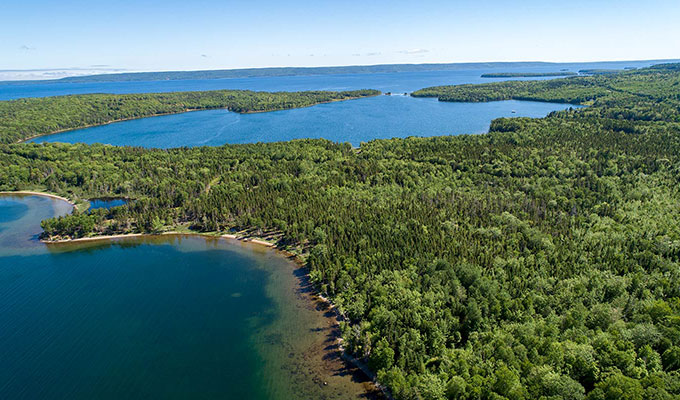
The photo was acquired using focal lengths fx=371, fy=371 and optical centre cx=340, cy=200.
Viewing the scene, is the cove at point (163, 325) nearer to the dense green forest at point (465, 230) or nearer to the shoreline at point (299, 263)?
the shoreline at point (299, 263)

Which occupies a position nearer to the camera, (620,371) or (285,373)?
(620,371)

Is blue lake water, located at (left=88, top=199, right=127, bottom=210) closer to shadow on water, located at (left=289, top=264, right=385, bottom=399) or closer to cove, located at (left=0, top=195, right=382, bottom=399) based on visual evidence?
cove, located at (left=0, top=195, right=382, bottom=399)

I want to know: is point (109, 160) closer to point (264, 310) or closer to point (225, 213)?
point (225, 213)

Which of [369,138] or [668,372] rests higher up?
[369,138]

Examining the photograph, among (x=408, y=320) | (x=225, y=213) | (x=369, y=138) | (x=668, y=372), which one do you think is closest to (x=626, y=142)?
(x=369, y=138)

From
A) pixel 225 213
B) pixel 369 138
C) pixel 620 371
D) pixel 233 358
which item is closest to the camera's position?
pixel 620 371

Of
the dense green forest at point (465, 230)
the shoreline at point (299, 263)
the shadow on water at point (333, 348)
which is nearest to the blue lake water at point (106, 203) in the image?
the dense green forest at point (465, 230)

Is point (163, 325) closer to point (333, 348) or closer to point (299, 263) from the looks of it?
point (299, 263)
